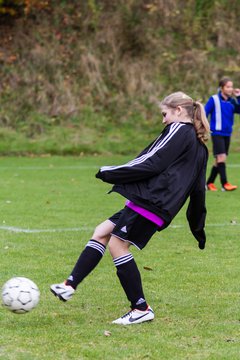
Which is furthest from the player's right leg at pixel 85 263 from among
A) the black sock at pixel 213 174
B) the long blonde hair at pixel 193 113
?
the black sock at pixel 213 174

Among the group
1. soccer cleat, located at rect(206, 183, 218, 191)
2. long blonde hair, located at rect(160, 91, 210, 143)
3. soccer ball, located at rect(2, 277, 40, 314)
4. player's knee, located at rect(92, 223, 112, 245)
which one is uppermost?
long blonde hair, located at rect(160, 91, 210, 143)

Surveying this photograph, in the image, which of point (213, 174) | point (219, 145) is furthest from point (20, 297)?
point (213, 174)

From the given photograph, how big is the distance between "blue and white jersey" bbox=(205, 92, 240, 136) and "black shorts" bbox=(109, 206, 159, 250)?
27.5ft

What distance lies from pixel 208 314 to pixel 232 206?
20.4 ft

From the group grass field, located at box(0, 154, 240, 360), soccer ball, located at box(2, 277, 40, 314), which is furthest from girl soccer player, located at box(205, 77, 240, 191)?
soccer ball, located at box(2, 277, 40, 314)

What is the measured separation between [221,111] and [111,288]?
7678 millimetres

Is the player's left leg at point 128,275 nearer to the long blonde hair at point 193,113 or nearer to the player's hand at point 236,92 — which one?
the long blonde hair at point 193,113

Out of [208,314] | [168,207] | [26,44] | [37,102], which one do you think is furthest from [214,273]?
[26,44]

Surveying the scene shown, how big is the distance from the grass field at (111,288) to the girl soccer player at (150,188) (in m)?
0.31

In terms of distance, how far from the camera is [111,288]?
671 cm

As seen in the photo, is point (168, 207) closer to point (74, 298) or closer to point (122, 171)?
point (122, 171)

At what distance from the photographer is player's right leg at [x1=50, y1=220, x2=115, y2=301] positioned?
5672mm

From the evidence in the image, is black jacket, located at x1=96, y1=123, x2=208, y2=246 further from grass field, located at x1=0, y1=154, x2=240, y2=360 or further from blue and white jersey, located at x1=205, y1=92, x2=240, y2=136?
blue and white jersey, located at x1=205, y1=92, x2=240, y2=136

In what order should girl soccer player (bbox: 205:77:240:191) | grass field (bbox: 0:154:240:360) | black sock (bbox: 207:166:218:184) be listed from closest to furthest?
1. grass field (bbox: 0:154:240:360)
2. girl soccer player (bbox: 205:77:240:191)
3. black sock (bbox: 207:166:218:184)
